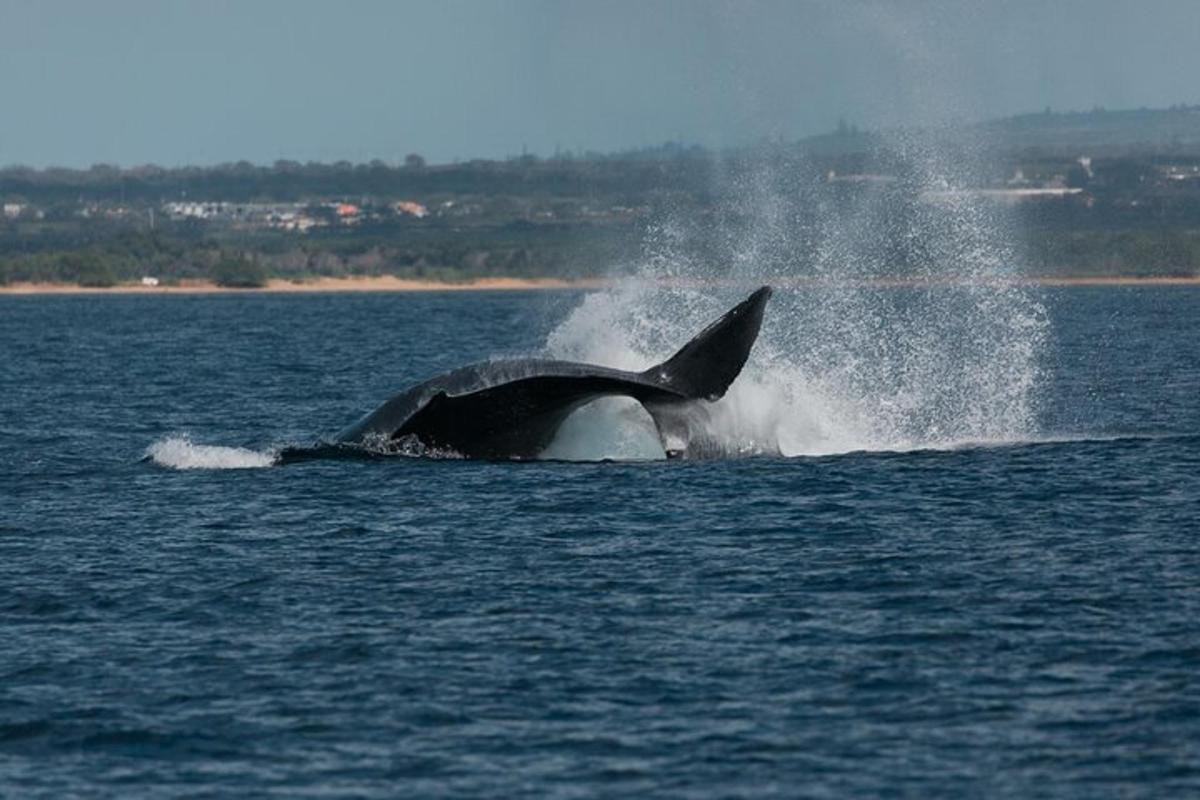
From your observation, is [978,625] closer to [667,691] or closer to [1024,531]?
[667,691]

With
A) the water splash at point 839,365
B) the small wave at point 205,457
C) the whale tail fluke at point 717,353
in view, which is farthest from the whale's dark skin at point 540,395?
the small wave at point 205,457

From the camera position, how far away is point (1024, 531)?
27688 millimetres

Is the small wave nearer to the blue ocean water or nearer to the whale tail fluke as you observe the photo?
the blue ocean water

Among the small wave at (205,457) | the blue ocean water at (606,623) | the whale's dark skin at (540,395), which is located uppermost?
the whale's dark skin at (540,395)

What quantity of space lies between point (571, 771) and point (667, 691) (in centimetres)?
238

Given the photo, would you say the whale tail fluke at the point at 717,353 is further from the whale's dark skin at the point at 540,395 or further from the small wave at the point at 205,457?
the small wave at the point at 205,457

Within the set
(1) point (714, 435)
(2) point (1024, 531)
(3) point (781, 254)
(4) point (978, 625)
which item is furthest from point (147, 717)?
(3) point (781, 254)

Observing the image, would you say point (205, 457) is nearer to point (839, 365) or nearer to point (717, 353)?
point (717, 353)

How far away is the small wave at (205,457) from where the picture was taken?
34.7 m

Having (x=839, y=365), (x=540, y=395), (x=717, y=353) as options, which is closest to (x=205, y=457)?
(x=540, y=395)

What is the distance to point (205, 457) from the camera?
35.7 meters

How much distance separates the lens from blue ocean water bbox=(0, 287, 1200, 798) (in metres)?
17.9

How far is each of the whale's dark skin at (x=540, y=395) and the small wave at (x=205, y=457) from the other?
2529 millimetres

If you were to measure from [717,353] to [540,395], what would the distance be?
2.47m
